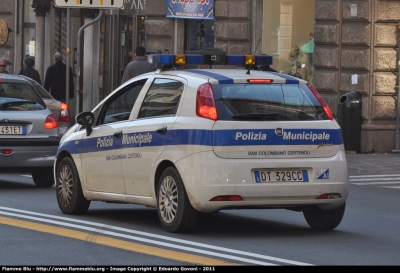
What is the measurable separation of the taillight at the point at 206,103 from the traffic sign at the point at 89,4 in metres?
9.62

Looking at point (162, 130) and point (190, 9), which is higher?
point (190, 9)

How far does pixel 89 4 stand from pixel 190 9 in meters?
6.39

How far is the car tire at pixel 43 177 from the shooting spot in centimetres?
1486

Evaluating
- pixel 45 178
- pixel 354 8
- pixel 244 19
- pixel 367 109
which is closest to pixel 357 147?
pixel 367 109

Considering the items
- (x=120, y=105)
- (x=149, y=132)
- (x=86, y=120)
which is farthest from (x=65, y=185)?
(x=149, y=132)

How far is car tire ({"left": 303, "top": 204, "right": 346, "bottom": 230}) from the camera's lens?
10031 millimetres

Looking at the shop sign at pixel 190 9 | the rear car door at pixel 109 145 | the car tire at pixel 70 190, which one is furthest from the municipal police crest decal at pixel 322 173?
the shop sign at pixel 190 9

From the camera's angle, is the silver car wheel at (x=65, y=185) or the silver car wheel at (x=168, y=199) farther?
the silver car wheel at (x=65, y=185)

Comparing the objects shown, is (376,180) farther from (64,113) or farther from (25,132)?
(25,132)

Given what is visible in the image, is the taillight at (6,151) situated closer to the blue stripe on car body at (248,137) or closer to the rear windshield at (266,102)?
the blue stripe on car body at (248,137)

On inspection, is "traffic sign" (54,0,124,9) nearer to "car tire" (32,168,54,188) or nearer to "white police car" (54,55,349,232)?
"car tire" (32,168,54,188)

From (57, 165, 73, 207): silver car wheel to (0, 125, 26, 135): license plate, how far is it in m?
2.89

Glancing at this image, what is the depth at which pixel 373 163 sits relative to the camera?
19312 millimetres

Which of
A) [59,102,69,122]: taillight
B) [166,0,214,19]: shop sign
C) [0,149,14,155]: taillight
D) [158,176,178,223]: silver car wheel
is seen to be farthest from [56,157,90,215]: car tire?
[166,0,214,19]: shop sign
